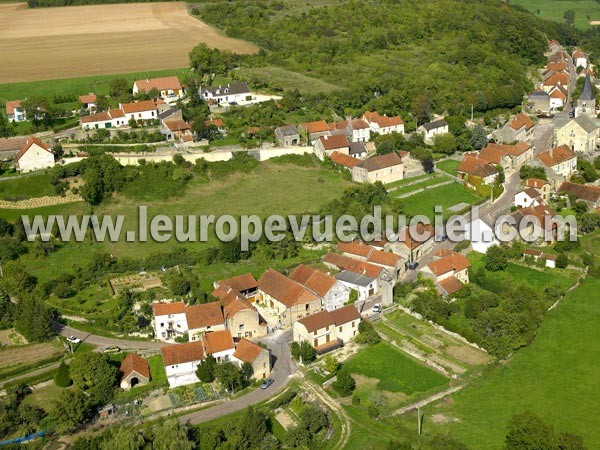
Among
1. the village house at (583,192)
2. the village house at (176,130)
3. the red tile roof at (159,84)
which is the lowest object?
the village house at (583,192)

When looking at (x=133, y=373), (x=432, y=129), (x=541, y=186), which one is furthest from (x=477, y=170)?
(x=133, y=373)

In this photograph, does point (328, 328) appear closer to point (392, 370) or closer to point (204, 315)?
point (392, 370)

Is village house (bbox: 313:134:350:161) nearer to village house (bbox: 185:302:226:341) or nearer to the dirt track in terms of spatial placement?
village house (bbox: 185:302:226:341)

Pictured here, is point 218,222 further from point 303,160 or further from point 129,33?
point 129,33

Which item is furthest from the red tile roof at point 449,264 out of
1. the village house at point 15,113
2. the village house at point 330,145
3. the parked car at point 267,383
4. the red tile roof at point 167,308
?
the village house at point 15,113

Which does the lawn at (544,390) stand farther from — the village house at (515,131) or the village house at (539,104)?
the village house at (539,104)
